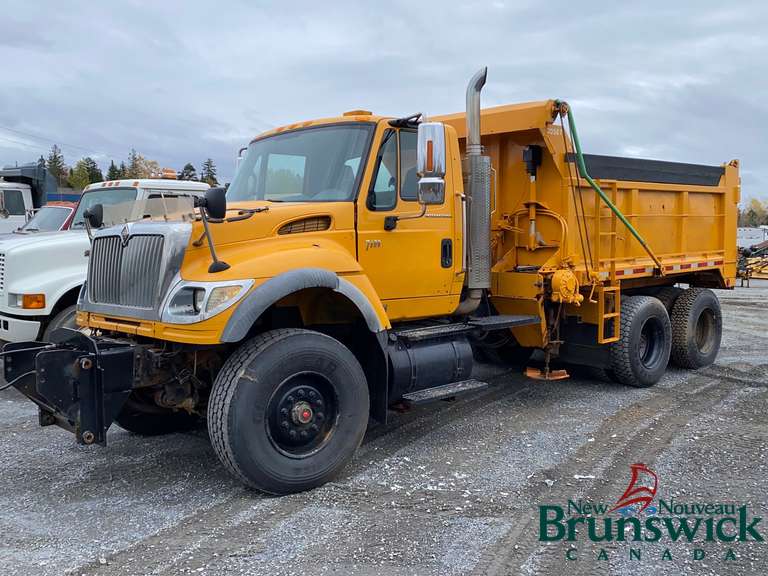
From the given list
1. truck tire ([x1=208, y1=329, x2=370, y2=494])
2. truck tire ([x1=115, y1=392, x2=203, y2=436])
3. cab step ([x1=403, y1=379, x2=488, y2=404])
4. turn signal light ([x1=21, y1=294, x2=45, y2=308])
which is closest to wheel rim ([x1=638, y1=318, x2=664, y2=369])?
cab step ([x1=403, y1=379, x2=488, y2=404])

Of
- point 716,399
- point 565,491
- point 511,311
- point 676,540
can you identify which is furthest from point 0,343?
point 716,399

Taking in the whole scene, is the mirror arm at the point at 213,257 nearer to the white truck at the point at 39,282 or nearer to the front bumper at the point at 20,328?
the white truck at the point at 39,282

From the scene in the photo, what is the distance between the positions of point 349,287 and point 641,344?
14.8ft

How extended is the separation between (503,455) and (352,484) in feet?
4.18

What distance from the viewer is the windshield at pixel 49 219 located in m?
8.90

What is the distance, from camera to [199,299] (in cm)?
423

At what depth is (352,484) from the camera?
15.4 feet

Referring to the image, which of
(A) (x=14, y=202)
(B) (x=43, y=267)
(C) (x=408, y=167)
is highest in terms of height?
(A) (x=14, y=202)

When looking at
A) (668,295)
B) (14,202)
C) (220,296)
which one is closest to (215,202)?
(220,296)

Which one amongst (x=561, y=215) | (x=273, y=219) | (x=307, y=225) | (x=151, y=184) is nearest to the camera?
(x=273, y=219)

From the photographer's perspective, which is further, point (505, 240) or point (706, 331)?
point (706, 331)

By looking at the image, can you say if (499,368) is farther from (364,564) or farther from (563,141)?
(364,564)

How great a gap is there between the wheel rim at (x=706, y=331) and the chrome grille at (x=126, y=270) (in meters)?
7.19

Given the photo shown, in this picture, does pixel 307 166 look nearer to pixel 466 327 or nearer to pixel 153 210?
pixel 153 210
